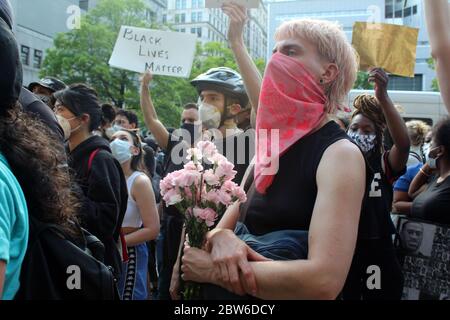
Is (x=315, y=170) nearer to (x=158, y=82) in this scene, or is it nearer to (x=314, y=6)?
(x=158, y=82)

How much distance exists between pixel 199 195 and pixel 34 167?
23.1 inches

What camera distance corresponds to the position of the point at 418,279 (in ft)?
8.46

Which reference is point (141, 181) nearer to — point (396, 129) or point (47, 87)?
point (47, 87)

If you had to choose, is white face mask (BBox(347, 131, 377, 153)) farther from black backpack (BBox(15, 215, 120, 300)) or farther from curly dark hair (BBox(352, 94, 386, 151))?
black backpack (BBox(15, 215, 120, 300))

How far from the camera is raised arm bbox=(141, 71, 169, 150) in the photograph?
14.6 feet

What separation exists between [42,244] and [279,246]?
740mm

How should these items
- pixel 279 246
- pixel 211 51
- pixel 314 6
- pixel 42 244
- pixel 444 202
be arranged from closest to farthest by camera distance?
pixel 42 244 → pixel 279 246 → pixel 444 202 → pixel 211 51 → pixel 314 6

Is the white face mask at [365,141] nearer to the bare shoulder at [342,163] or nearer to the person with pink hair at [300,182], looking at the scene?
the person with pink hair at [300,182]

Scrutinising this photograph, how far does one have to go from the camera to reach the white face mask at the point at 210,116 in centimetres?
339

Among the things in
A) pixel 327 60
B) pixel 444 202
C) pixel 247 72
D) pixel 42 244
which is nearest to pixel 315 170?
pixel 327 60

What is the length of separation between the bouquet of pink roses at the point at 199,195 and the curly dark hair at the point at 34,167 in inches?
15.4

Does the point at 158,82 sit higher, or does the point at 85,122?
the point at 158,82

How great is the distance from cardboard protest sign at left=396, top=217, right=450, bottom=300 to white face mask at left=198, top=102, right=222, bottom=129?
1.43m

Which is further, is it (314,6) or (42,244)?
(314,6)
